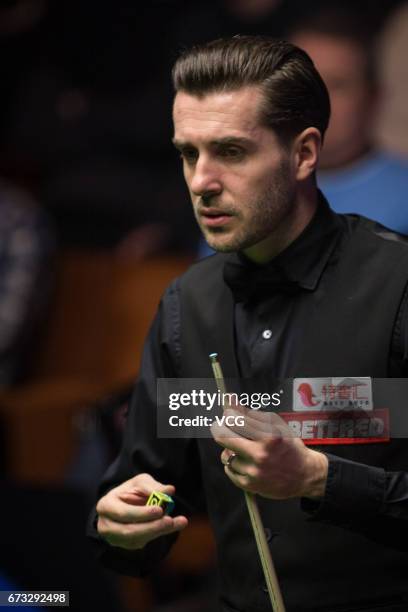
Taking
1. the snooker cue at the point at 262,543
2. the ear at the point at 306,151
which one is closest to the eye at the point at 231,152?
the ear at the point at 306,151

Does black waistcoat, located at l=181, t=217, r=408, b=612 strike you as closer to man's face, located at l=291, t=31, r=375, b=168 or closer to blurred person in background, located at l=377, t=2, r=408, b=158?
man's face, located at l=291, t=31, r=375, b=168

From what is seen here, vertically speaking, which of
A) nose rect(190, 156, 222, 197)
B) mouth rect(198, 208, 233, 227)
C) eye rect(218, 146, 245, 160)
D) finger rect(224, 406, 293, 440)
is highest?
eye rect(218, 146, 245, 160)

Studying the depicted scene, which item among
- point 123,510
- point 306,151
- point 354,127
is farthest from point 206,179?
point 354,127

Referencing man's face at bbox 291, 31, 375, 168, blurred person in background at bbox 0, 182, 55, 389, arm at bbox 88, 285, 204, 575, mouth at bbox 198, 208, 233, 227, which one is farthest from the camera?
blurred person in background at bbox 0, 182, 55, 389

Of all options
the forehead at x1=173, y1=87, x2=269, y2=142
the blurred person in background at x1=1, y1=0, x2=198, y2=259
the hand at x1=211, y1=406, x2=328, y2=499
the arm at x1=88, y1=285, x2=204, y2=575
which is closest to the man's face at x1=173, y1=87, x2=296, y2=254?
the forehead at x1=173, y1=87, x2=269, y2=142

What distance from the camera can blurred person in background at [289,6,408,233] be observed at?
12.9 feet

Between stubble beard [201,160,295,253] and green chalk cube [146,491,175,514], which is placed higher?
stubble beard [201,160,295,253]

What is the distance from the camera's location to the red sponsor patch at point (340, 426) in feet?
5.85

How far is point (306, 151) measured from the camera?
6.24 ft

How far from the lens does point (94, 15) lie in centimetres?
465

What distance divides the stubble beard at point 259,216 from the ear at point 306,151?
0.09 feet

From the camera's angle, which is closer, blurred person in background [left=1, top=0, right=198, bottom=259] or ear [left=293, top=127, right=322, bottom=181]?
ear [left=293, top=127, right=322, bottom=181]

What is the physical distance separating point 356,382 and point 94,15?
3.24m

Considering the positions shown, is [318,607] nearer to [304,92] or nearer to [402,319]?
[402,319]
